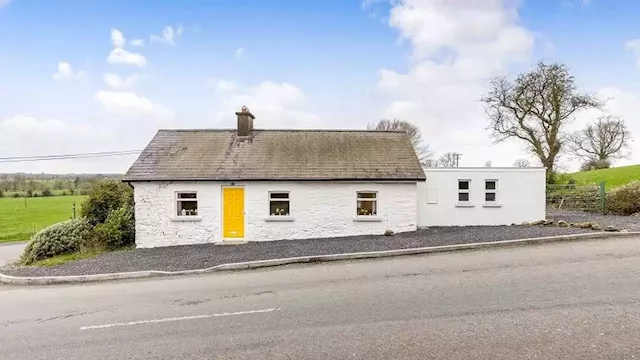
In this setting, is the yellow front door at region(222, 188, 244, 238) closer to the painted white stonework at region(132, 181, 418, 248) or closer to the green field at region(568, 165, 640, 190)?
the painted white stonework at region(132, 181, 418, 248)

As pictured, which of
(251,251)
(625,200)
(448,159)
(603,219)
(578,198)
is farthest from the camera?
(448,159)

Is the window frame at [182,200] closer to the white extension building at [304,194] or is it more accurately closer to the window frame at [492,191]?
the white extension building at [304,194]

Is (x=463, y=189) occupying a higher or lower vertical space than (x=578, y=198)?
higher

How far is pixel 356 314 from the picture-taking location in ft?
21.7

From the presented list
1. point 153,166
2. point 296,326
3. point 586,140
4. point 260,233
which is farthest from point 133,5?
point 586,140

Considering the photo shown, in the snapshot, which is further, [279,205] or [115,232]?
[279,205]

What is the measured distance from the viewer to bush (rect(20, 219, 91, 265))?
15.9 metres

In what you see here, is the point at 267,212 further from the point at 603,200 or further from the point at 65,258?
the point at 603,200

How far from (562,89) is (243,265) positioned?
29.9m

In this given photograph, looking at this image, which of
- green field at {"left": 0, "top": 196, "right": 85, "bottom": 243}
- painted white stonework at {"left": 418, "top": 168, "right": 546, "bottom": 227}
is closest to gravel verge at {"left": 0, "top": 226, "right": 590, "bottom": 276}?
painted white stonework at {"left": 418, "top": 168, "right": 546, "bottom": 227}

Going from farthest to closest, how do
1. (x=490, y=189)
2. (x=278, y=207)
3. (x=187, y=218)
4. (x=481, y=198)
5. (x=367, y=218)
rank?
(x=490, y=189)
(x=481, y=198)
(x=278, y=207)
(x=367, y=218)
(x=187, y=218)

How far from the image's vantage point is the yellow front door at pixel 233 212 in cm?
1680

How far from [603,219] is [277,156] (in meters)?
16.5

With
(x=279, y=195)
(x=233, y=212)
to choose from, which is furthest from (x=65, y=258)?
(x=279, y=195)
